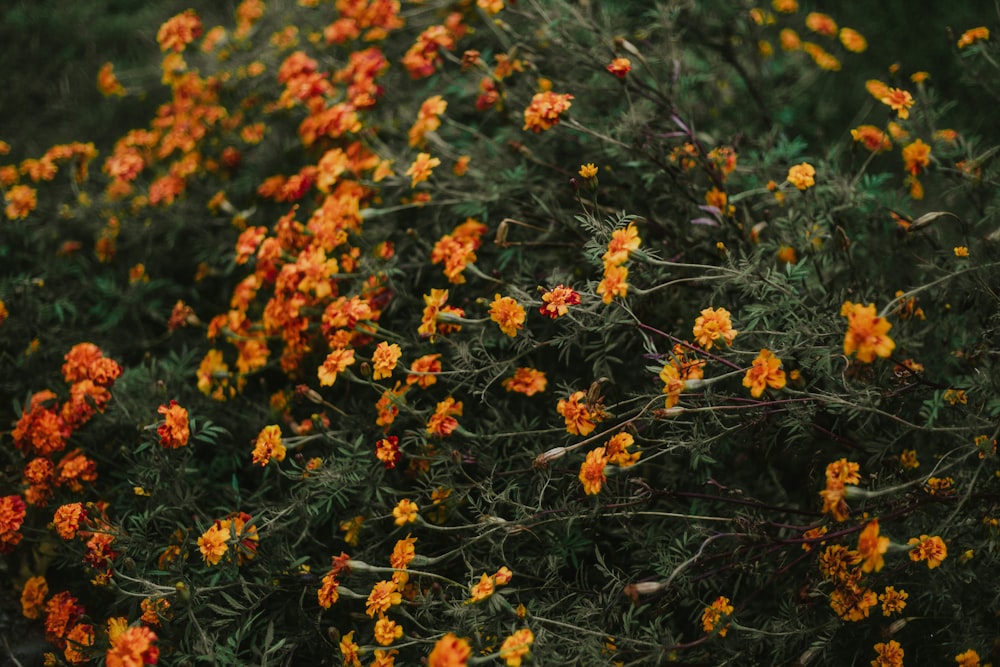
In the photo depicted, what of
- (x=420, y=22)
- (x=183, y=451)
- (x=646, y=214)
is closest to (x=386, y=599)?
(x=183, y=451)

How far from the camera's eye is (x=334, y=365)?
201cm

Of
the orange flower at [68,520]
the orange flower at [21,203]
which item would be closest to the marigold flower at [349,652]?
the orange flower at [68,520]

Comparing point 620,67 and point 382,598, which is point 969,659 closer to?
point 382,598

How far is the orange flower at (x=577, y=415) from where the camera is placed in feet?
5.99

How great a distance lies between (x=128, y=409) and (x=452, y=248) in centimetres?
108

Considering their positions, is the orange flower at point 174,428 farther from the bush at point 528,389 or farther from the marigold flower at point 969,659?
the marigold flower at point 969,659

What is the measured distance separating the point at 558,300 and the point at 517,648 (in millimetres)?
727

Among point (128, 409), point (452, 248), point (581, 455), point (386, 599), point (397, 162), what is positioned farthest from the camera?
point (397, 162)

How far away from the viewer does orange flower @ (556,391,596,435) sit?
183cm

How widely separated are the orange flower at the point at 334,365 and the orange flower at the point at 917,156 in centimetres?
153

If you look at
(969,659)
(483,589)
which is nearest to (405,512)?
(483,589)

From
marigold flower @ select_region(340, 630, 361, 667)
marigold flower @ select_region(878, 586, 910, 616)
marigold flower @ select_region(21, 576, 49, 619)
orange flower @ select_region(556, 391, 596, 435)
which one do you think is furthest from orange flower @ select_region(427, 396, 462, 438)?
marigold flower @ select_region(21, 576, 49, 619)

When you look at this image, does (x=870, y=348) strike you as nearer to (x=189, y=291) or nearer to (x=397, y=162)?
(x=397, y=162)

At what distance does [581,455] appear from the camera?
2.00m
